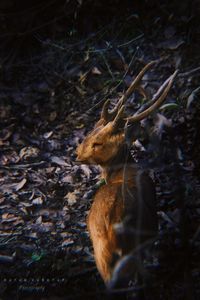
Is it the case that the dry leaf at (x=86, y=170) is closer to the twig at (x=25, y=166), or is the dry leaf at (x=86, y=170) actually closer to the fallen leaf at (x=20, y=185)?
the twig at (x=25, y=166)

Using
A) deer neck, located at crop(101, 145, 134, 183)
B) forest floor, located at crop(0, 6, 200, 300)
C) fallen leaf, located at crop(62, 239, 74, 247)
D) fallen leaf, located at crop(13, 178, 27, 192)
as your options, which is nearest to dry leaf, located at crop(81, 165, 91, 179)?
forest floor, located at crop(0, 6, 200, 300)

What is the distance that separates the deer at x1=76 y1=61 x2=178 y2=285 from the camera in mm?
2785

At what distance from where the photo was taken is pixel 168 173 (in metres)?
4.45

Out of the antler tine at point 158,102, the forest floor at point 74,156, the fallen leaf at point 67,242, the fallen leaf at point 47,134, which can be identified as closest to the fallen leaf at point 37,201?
Result: the forest floor at point 74,156

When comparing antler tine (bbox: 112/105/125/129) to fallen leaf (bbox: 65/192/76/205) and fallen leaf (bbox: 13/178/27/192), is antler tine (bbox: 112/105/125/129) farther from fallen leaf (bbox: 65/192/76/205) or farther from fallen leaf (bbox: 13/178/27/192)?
fallen leaf (bbox: 13/178/27/192)

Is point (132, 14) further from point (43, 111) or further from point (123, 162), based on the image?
point (123, 162)

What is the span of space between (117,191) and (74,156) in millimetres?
1896

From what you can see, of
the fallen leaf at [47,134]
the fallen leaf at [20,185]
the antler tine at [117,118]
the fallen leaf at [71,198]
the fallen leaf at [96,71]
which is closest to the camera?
the antler tine at [117,118]

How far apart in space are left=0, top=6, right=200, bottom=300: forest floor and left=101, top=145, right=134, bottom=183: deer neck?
0.17 m

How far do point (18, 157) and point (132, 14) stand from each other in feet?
7.53

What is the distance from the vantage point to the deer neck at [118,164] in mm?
3395

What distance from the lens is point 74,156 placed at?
198 inches

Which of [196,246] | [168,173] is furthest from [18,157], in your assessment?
[196,246]

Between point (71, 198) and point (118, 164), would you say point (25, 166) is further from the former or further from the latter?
point (118, 164)
